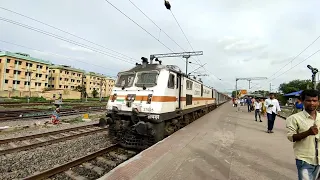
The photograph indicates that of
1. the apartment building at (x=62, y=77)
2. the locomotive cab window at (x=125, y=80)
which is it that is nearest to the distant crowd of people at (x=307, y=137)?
the locomotive cab window at (x=125, y=80)

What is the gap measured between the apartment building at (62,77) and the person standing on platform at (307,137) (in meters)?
83.0

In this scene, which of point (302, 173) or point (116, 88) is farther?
point (116, 88)

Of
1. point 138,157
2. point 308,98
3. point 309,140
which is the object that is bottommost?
point 138,157

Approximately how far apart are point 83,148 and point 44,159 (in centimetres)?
149

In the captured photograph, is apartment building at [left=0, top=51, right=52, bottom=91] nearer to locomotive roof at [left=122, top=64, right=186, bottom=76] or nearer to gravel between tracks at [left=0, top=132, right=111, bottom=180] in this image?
gravel between tracks at [left=0, top=132, right=111, bottom=180]

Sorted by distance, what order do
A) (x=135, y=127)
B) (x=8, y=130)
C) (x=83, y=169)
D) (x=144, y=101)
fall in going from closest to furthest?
(x=83, y=169) < (x=135, y=127) < (x=144, y=101) < (x=8, y=130)

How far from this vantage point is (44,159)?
678 cm

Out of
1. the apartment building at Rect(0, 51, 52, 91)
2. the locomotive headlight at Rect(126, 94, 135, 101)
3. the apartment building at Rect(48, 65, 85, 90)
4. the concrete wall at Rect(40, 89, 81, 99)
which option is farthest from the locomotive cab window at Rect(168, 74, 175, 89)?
the apartment building at Rect(48, 65, 85, 90)

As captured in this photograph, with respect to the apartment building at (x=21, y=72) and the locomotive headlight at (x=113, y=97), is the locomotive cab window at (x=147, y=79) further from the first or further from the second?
the apartment building at (x=21, y=72)

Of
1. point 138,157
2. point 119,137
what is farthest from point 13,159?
point 138,157

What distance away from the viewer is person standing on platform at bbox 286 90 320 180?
2.74 metres

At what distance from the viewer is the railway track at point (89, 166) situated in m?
5.43

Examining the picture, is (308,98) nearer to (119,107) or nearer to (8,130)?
(119,107)

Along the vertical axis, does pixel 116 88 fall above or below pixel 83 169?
above
